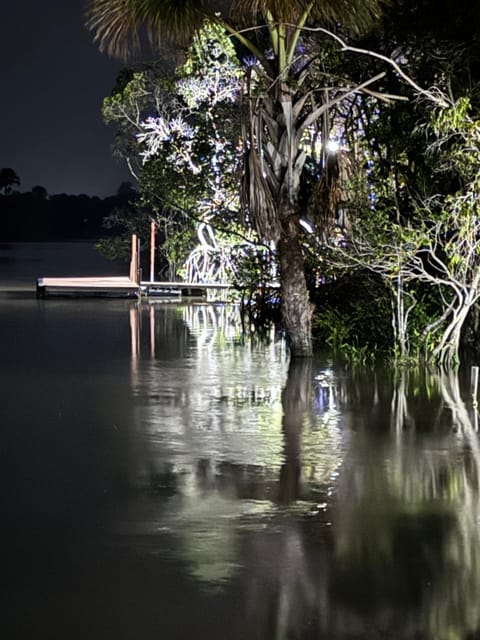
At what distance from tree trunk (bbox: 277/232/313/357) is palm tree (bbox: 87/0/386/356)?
0.04 ft

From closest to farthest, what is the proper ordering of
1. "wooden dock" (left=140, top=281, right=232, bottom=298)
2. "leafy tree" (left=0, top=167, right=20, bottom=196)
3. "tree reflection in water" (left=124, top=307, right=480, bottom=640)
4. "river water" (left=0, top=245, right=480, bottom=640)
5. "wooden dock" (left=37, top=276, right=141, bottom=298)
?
"river water" (left=0, top=245, right=480, bottom=640), "tree reflection in water" (left=124, top=307, right=480, bottom=640), "wooden dock" (left=37, top=276, right=141, bottom=298), "wooden dock" (left=140, top=281, right=232, bottom=298), "leafy tree" (left=0, top=167, right=20, bottom=196)

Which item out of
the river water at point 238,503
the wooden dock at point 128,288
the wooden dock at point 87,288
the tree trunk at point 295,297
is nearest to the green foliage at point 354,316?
the tree trunk at point 295,297

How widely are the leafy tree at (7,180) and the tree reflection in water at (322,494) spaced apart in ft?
363

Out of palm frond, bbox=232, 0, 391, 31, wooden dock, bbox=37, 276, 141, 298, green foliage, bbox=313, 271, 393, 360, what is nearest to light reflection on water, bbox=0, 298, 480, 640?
green foliage, bbox=313, 271, 393, 360

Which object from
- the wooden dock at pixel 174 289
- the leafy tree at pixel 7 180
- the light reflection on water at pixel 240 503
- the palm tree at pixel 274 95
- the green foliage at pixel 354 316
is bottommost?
the light reflection on water at pixel 240 503

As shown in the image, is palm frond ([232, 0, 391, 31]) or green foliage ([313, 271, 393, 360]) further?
green foliage ([313, 271, 393, 360])

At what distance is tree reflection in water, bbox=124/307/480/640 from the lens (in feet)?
19.1

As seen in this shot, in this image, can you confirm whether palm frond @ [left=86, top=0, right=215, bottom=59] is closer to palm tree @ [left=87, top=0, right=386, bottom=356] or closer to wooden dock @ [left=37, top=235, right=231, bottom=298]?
palm tree @ [left=87, top=0, right=386, bottom=356]

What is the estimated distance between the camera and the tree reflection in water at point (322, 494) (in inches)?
230

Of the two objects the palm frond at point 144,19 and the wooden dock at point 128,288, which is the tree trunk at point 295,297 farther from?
the wooden dock at point 128,288

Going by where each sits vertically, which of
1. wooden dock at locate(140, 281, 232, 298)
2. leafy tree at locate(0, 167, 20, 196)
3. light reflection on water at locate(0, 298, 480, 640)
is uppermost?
leafy tree at locate(0, 167, 20, 196)

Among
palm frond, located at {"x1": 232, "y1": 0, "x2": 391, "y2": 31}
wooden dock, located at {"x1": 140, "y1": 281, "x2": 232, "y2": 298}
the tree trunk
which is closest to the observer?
palm frond, located at {"x1": 232, "y1": 0, "x2": 391, "y2": 31}

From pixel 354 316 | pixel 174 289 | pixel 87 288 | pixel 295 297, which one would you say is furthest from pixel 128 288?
pixel 295 297

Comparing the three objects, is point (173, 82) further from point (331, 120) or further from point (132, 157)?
point (331, 120)
